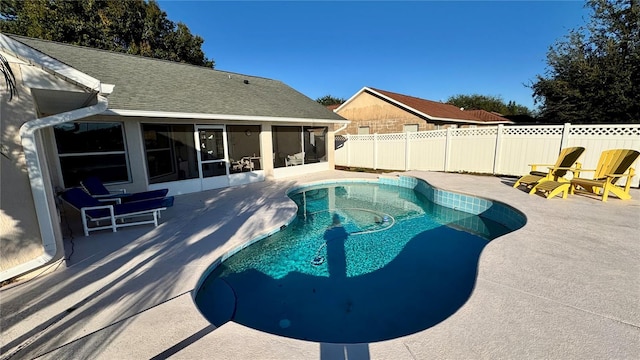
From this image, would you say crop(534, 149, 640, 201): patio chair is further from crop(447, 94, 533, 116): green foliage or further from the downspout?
crop(447, 94, 533, 116): green foliage

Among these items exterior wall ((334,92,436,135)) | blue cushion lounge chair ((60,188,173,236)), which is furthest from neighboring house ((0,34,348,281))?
exterior wall ((334,92,436,135))

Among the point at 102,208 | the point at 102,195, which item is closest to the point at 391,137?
the point at 102,195

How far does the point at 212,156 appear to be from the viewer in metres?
9.87

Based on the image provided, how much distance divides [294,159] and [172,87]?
237 inches

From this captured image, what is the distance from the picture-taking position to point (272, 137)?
11742 mm

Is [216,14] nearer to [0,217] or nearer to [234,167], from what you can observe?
[234,167]

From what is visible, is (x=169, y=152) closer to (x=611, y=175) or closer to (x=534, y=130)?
(x=611, y=175)

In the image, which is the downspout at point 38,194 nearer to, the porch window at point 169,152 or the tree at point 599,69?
the porch window at point 169,152

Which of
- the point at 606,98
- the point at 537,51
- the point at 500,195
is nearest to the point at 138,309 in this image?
the point at 500,195

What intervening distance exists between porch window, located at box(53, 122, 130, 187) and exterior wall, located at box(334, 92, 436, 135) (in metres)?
16.0

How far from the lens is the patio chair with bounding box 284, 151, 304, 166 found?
42.0ft

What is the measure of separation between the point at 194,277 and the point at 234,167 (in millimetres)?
7375

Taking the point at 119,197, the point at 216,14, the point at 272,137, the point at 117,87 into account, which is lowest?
the point at 119,197

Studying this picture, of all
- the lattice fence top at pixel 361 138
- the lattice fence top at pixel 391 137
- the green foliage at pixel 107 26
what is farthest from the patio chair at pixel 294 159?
the green foliage at pixel 107 26
